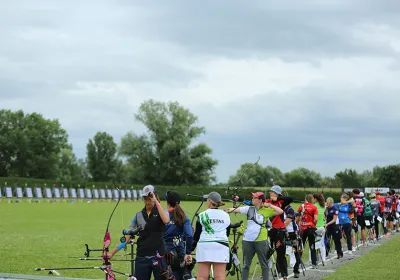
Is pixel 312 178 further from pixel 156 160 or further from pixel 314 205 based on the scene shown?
pixel 314 205

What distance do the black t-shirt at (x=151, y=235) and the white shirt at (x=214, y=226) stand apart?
71cm

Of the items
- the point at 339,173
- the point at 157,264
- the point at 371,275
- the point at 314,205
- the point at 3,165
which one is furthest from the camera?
the point at 3,165

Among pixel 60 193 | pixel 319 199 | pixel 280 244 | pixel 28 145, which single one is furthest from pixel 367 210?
pixel 28 145

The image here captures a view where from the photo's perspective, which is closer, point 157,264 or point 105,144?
point 157,264

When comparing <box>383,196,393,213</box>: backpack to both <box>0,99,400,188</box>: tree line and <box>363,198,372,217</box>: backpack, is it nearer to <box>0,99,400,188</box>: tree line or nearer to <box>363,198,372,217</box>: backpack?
<box>363,198,372,217</box>: backpack

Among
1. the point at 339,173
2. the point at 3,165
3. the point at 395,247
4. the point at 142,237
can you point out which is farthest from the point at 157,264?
the point at 3,165

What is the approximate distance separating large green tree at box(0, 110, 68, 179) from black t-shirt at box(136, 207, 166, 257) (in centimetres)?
10516

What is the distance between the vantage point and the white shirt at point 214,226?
980 cm

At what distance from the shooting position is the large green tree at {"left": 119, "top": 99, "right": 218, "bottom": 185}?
102438mm

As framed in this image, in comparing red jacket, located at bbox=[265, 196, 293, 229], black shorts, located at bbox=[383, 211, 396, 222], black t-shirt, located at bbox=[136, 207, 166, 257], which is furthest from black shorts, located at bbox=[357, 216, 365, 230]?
black t-shirt, located at bbox=[136, 207, 166, 257]

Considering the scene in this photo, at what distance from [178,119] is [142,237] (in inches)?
3734

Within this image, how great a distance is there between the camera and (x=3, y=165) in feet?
367

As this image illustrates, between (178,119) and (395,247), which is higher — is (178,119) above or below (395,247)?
above

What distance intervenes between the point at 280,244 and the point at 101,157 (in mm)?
126814
